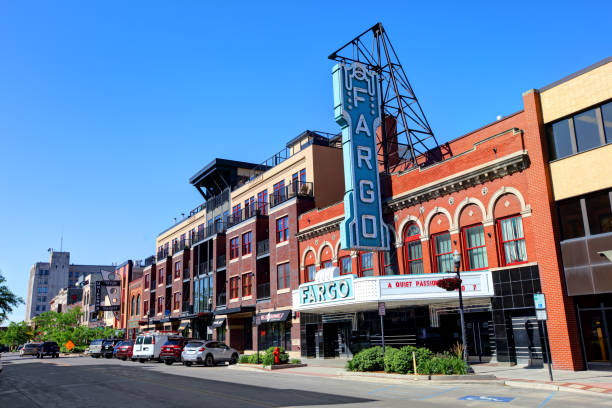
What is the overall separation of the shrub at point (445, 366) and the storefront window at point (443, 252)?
8008 millimetres

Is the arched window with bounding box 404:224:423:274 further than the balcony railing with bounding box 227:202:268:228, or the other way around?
the balcony railing with bounding box 227:202:268:228

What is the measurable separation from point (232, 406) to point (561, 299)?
1518 cm

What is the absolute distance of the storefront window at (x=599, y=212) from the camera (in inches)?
814

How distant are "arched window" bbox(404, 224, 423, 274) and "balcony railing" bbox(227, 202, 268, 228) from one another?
19503 millimetres

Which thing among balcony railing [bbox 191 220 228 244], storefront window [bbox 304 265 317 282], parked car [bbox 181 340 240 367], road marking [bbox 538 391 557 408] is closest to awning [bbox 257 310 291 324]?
storefront window [bbox 304 265 317 282]

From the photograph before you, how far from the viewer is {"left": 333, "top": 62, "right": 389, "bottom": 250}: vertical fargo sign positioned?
29.5 m

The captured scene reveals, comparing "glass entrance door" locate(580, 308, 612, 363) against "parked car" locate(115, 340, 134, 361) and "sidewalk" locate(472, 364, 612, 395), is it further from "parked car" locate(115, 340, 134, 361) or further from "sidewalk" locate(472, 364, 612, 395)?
"parked car" locate(115, 340, 134, 361)

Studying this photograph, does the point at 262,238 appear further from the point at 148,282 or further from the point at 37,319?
the point at 37,319

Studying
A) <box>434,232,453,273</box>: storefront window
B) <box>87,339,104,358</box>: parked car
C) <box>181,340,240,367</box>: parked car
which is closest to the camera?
<box>434,232,453,273</box>: storefront window

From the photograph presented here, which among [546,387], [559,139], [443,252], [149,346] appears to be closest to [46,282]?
[149,346]

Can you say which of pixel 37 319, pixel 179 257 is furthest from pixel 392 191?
pixel 37 319

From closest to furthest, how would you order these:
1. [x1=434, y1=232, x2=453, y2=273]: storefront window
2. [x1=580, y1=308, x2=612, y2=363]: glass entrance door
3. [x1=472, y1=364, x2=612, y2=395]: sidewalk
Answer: [x1=472, y1=364, x2=612, y2=395]: sidewalk
[x1=580, y1=308, x2=612, y2=363]: glass entrance door
[x1=434, y1=232, x2=453, y2=273]: storefront window

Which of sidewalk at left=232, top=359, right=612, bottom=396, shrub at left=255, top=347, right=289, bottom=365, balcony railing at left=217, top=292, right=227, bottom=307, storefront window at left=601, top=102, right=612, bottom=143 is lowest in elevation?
sidewalk at left=232, top=359, right=612, bottom=396

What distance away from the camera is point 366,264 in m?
33.2
